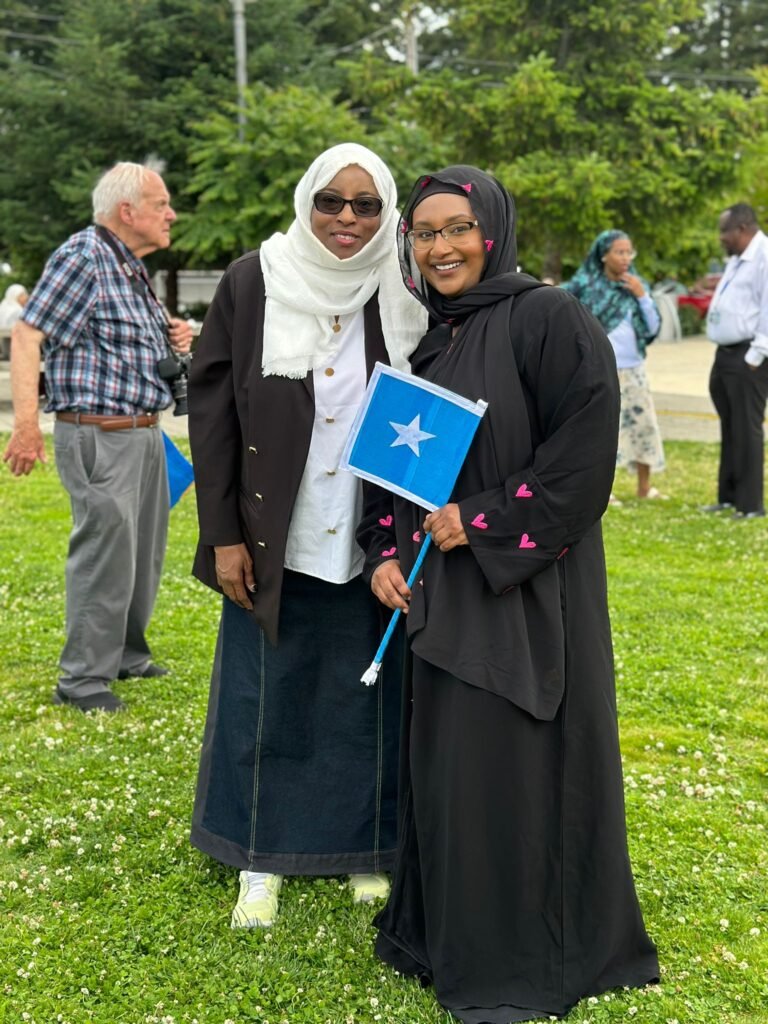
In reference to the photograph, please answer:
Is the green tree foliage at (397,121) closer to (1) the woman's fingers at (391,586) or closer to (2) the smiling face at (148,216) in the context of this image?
(2) the smiling face at (148,216)

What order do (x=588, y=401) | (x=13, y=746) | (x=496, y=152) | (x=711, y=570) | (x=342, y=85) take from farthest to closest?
(x=342, y=85) < (x=496, y=152) < (x=711, y=570) < (x=13, y=746) < (x=588, y=401)

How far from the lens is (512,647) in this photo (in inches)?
114

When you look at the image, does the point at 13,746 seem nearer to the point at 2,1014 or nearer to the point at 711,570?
the point at 2,1014

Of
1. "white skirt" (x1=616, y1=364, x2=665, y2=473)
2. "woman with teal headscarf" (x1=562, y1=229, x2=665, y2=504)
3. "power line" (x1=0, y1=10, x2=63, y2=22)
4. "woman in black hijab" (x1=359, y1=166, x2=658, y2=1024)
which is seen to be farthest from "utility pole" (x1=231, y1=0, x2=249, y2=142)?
"woman in black hijab" (x1=359, y1=166, x2=658, y2=1024)

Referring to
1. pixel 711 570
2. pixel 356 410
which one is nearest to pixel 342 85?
pixel 711 570

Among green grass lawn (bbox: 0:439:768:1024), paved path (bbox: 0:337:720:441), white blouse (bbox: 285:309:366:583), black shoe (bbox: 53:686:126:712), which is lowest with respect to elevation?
paved path (bbox: 0:337:720:441)

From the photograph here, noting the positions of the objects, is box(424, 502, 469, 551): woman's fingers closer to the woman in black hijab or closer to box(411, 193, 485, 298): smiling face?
the woman in black hijab

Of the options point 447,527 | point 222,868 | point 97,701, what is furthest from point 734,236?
point 447,527

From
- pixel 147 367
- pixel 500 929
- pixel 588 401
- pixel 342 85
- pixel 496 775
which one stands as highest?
pixel 342 85

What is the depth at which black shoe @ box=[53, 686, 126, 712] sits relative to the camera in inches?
207

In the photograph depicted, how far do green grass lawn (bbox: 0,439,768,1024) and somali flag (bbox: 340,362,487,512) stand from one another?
4.32ft

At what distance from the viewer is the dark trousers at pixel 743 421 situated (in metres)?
9.31

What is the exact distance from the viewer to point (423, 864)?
3.12 metres

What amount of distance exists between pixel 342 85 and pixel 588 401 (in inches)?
706
